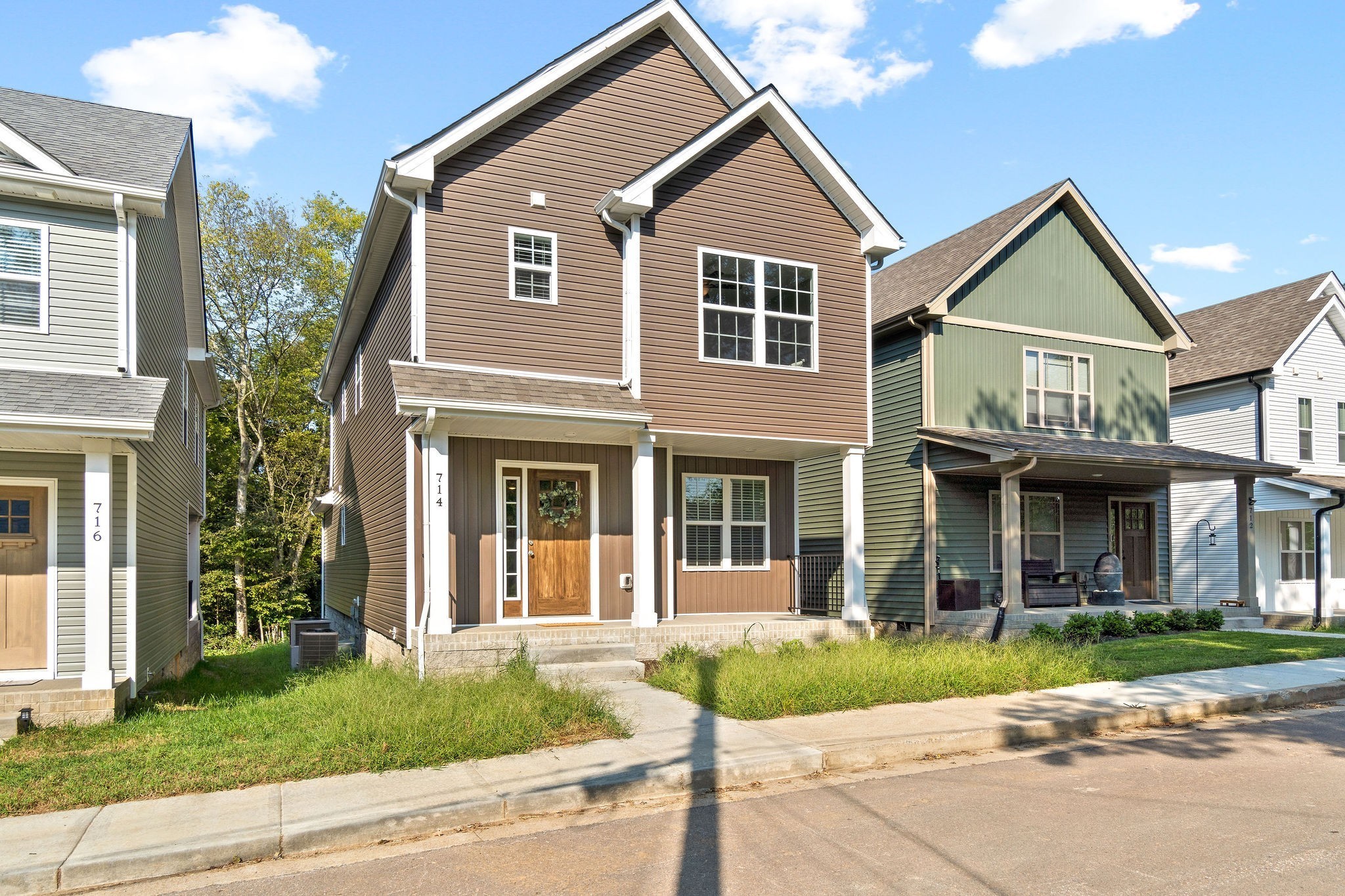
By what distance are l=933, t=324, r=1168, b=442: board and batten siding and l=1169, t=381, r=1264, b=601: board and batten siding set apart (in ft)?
11.4

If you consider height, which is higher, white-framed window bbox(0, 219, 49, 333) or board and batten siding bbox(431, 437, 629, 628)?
white-framed window bbox(0, 219, 49, 333)

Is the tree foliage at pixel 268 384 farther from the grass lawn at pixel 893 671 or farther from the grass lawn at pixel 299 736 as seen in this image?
the grass lawn at pixel 893 671

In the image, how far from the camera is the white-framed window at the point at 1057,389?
1894 cm

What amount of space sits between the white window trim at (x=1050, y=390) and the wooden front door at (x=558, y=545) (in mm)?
9897

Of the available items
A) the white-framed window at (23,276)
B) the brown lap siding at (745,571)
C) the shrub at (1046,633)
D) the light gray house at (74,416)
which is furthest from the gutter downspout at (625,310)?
the shrub at (1046,633)

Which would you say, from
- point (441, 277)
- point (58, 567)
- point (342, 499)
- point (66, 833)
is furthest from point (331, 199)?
point (66, 833)

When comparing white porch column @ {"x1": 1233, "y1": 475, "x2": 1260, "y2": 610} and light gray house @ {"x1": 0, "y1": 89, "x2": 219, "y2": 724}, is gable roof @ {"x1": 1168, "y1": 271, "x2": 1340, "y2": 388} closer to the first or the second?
white porch column @ {"x1": 1233, "y1": 475, "x2": 1260, "y2": 610}

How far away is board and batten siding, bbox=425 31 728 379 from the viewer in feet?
40.7

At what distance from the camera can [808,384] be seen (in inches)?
569

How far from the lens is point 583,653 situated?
12023 mm

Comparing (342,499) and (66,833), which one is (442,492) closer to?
(66,833)

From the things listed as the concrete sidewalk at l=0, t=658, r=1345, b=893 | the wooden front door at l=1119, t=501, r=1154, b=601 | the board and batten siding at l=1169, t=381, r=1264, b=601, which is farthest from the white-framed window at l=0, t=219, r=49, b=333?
the board and batten siding at l=1169, t=381, r=1264, b=601

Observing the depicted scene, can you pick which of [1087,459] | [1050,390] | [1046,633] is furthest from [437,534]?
[1050,390]

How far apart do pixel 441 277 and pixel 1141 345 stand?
15365 mm
